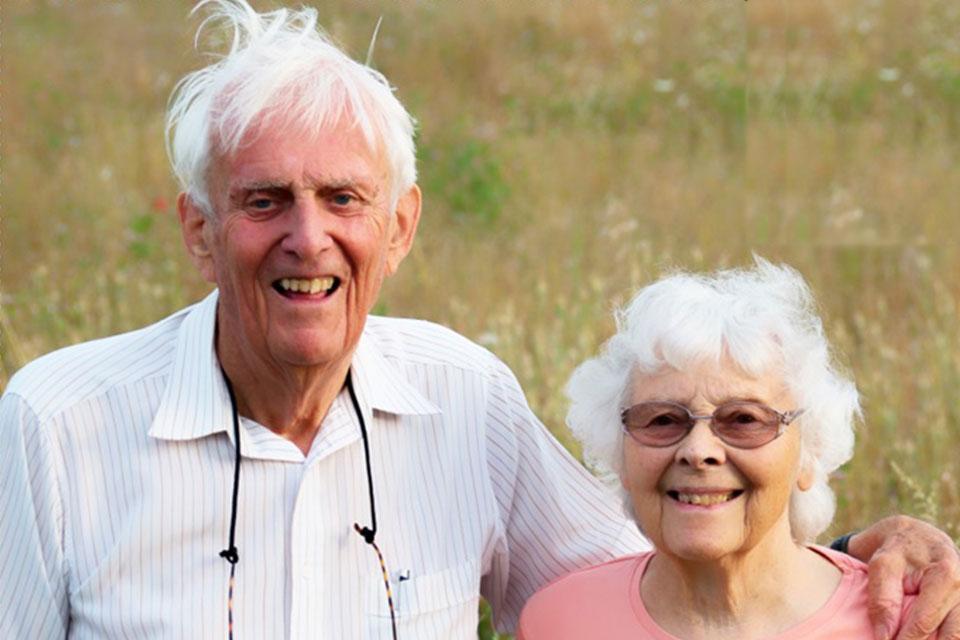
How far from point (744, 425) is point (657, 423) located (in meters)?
0.16

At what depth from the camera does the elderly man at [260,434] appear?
306cm

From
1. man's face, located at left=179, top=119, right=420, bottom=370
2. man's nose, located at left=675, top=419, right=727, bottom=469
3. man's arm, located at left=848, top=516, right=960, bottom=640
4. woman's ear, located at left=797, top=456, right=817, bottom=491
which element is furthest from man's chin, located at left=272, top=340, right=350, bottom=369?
man's arm, located at left=848, top=516, right=960, bottom=640

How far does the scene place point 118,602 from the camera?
3.08 metres

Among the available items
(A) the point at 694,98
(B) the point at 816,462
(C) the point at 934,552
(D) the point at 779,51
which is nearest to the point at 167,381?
(B) the point at 816,462

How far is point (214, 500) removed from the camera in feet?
10.2

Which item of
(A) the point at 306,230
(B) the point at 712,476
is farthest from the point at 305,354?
(B) the point at 712,476

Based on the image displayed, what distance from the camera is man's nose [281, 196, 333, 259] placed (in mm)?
3023

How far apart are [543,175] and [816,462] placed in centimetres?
582

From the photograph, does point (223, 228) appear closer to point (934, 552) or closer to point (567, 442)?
point (934, 552)

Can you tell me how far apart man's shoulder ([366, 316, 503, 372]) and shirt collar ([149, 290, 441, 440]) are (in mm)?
44

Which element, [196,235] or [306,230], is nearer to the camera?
[306,230]

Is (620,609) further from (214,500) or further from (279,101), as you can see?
(279,101)

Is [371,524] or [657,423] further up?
[657,423]

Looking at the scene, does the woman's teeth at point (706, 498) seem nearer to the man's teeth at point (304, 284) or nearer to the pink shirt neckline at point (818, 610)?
the pink shirt neckline at point (818, 610)
